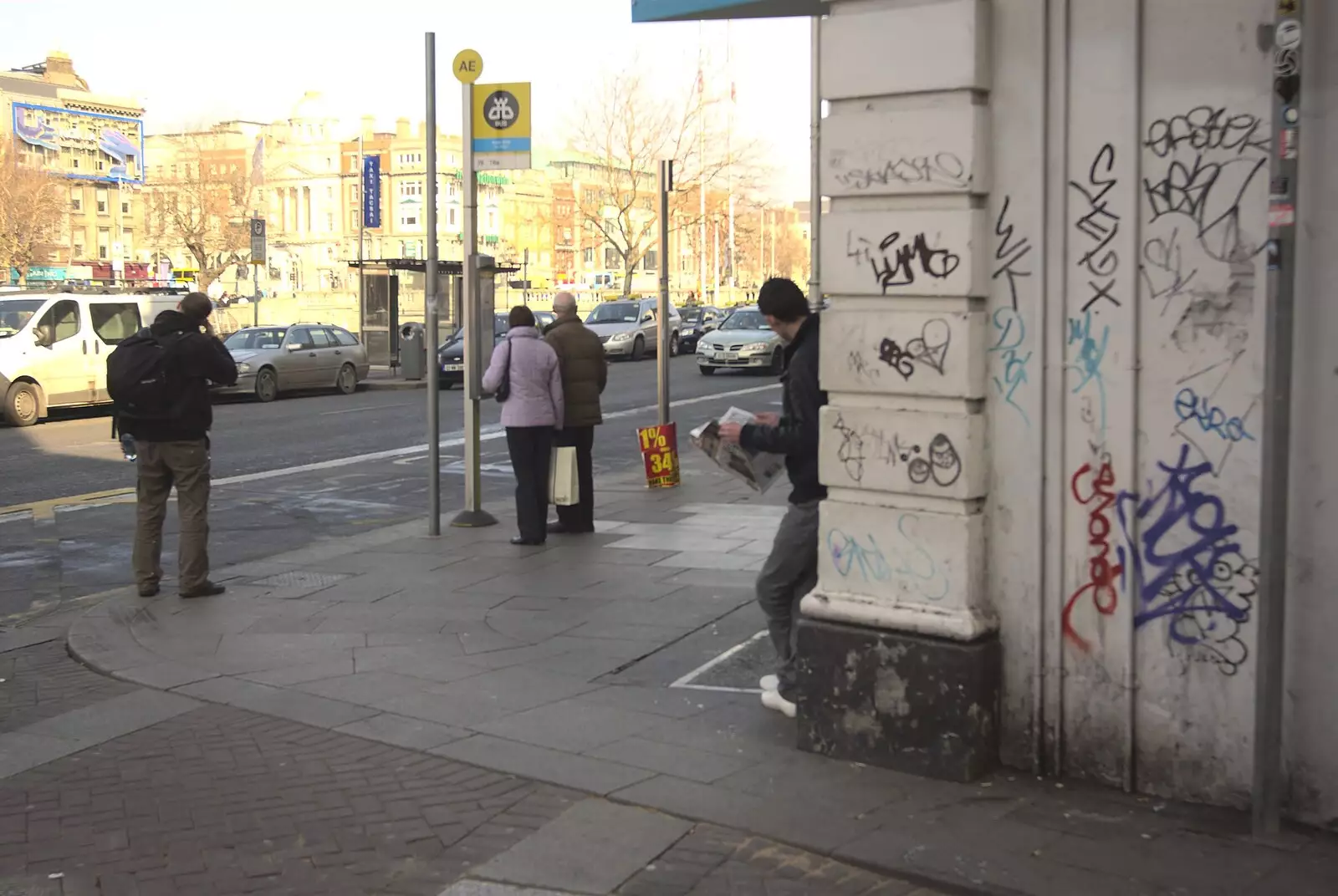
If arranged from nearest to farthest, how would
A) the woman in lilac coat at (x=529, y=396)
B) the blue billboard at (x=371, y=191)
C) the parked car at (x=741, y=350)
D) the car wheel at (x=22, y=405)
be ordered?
the woman in lilac coat at (x=529, y=396), the car wheel at (x=22, y=405), the parked car at (x=741, y=350), the blue billboard at (x=371, y=191)

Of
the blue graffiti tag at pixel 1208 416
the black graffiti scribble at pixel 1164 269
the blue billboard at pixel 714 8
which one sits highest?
the blue billboard at pixel 714 8

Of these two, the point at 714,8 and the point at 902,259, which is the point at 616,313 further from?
the point at 902,259

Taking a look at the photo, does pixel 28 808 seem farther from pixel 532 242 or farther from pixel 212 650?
pixel 532 242

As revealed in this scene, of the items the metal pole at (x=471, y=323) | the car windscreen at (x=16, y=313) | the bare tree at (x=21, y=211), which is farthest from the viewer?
the bare tree at (x=21, y=211)

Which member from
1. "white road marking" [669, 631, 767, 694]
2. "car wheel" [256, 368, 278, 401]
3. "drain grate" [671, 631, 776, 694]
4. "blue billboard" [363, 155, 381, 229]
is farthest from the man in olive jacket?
"blue billboard" [363, 155, 381, 229]

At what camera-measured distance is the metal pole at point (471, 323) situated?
10.8 m

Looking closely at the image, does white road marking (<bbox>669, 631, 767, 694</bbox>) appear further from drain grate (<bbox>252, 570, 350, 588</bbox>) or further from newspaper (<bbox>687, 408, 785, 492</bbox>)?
drain grate (<bbox>252, 570, 350, 588</bbox>)

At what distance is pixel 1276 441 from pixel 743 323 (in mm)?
28113

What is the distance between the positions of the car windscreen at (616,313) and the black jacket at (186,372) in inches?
1210

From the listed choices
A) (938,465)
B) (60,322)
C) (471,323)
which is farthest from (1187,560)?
(60,322)

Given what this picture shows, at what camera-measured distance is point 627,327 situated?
38562 millimetres

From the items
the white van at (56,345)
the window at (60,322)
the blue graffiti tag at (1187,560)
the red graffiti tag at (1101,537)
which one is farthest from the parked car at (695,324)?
the blue graffiti tag at (1187,560)

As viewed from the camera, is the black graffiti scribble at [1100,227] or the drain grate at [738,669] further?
the drain grate at [738,669]

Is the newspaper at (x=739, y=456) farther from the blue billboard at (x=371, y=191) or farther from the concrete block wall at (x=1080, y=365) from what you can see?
the blue billboard at (x=371, y=191)
